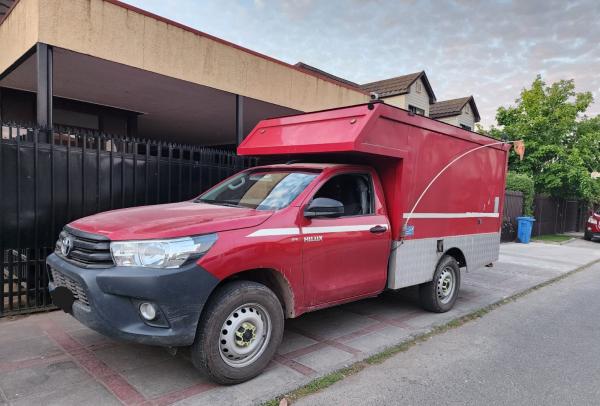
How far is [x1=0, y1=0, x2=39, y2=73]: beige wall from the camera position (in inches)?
253

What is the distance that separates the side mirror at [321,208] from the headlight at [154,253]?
49.6 inches

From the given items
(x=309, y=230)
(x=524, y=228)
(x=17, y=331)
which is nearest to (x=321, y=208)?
(x=309, y=230)

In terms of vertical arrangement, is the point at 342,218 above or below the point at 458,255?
above

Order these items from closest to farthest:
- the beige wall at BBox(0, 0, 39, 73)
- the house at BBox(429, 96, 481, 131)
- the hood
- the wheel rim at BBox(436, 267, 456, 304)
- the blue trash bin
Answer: the hood, the wheel rim at BBox(436, 267, 456, 304), the beige wall at BBox(0, 0, 39, 73), the blue trash bin, the house at BBox(429, 96, 481, 131)

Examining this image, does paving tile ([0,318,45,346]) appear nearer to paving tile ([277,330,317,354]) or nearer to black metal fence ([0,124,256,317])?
black metal fence ([0,124,256,317])

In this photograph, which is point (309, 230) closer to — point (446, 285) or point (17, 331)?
point (446, 285)

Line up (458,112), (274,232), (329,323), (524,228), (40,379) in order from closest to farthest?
1. (40,379)
2. (274,232)
3. (329,323)
4. (524,228)
5. (458,112)

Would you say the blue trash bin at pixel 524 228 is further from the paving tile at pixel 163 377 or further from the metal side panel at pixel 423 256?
the paving tile at pixel 163 377

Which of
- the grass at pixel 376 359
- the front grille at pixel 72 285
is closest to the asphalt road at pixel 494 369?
the grass at pixel 376 359

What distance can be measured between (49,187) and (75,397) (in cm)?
302

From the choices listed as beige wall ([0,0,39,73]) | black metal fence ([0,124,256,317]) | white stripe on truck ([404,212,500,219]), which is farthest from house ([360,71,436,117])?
black metal fence ([0,124,256,317])

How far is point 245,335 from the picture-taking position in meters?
3.61

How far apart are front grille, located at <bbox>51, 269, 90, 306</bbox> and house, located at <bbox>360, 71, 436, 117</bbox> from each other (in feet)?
60.1

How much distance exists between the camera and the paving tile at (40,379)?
333cm
